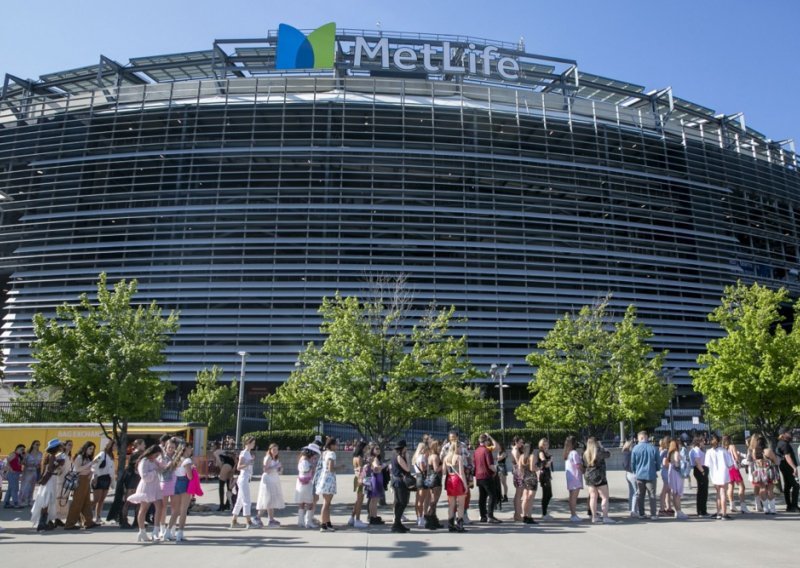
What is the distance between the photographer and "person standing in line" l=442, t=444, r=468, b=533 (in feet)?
35.2

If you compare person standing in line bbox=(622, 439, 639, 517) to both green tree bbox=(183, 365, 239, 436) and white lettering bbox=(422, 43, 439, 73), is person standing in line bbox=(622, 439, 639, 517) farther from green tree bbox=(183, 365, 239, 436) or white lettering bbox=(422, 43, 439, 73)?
white lettering bbox=(422, 43, 439, 73)

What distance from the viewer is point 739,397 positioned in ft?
54.9

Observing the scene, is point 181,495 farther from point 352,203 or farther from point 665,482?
point 352,203

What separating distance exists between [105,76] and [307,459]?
132 ft

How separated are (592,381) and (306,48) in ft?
100

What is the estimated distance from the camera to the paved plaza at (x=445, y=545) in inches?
307

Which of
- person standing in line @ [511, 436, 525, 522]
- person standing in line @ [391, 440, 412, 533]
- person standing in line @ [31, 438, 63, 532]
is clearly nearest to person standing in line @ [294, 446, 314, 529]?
person standing in line @ [391, 440, 412, 533]

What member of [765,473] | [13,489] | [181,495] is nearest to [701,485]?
[765,473]

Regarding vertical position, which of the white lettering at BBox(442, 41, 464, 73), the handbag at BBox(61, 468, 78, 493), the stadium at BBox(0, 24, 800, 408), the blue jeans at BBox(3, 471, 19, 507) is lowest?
the blue jeans at BBox(3, 471, 19, 507)

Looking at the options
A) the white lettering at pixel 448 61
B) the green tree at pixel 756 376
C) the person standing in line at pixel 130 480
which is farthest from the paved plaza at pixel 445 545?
the white lettering at pixel 448 61

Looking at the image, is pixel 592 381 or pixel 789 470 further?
pixel 592 381

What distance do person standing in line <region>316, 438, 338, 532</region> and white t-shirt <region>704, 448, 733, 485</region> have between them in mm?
7519

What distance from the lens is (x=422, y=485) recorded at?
11.1 metres

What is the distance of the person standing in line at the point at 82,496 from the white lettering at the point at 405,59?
34.2 m
